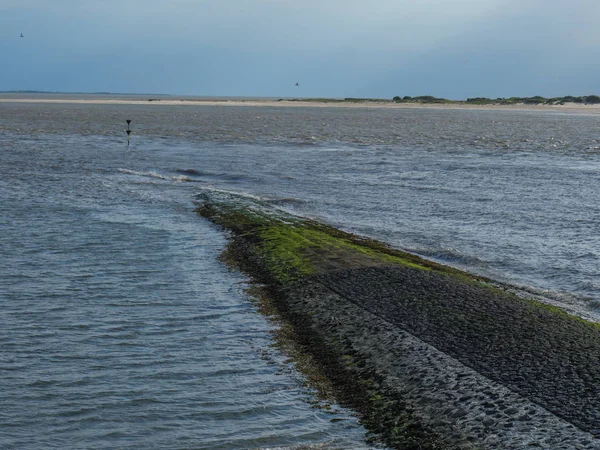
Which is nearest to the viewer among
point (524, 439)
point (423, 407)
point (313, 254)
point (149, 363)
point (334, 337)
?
point (524, 439)

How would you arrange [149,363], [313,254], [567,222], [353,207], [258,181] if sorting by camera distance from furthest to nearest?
1. [258,181]
2. [353,207]
3. [567,222]
4. [313,254]
5. [149,363]

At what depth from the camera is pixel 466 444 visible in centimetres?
866

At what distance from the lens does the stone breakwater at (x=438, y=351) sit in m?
9.04

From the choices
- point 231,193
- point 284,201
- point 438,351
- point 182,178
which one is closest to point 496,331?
point 438,351

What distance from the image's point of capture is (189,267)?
17781 millimetres

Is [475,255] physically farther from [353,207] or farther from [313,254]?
[353,207]

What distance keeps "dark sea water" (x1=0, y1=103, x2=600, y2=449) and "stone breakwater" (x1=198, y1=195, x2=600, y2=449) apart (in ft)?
2.55

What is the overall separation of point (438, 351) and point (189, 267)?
8115 mm

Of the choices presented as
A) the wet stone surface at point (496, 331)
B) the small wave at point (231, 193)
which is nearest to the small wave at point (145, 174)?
the small wave at point (231, 193)

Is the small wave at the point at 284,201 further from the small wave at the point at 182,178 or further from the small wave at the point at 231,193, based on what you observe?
the small wave at the point at 182,178

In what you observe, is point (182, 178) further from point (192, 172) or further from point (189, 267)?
point (189, 267)

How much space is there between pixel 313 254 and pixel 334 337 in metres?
5.83

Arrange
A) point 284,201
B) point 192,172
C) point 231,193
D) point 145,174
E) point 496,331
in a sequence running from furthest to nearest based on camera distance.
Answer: point 192,172, point 145,174, point 231,193, point 284,201, point 496,331

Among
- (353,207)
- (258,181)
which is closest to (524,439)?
(353,207)
